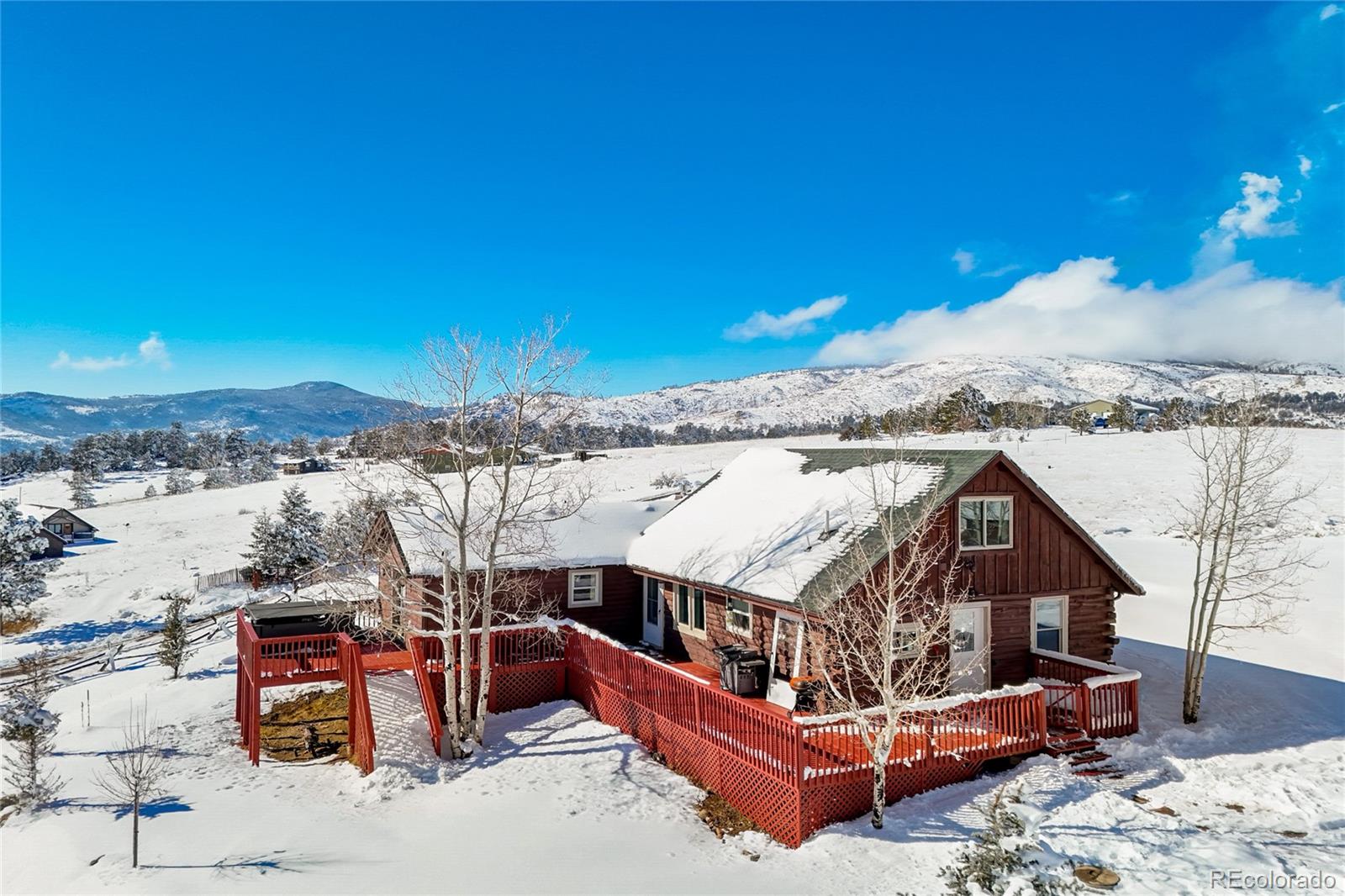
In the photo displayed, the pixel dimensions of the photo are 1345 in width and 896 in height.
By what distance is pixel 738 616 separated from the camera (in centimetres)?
1625

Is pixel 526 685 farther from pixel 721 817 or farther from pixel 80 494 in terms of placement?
pixel 80 494

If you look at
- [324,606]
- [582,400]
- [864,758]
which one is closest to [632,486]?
[324,606]

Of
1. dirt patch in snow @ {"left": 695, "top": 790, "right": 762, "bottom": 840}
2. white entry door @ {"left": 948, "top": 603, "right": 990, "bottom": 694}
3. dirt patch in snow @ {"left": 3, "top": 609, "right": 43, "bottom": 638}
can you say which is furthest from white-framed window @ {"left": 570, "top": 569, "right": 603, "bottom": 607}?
dirt patch in snow @ {"left": 3, "top": 609, "right": 43, "bottom": 638}

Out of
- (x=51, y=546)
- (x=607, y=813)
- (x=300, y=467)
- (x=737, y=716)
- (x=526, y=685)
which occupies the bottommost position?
(x=607, y=813)

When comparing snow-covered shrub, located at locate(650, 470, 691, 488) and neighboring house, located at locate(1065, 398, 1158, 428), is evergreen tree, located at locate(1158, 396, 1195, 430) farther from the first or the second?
snow-covered shrub, located at locate(650, 470, 691, 488)

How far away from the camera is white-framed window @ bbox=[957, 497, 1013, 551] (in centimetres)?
1498

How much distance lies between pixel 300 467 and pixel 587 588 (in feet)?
277

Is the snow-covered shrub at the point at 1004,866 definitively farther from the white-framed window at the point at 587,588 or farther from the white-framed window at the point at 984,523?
the white-framed window at the point at 587,588

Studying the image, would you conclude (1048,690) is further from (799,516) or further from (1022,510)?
(799,516)

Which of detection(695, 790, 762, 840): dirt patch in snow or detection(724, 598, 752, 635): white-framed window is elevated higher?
detection(724, 598, 752, 635): white-framed window

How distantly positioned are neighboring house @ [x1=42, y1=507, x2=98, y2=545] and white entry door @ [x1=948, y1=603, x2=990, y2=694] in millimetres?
64284

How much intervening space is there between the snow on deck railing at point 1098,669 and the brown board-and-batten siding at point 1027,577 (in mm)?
462

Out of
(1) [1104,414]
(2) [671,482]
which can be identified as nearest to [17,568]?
(2) [671,482]

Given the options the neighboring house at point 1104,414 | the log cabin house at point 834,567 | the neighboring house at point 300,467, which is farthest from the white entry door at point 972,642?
the neighboring house at point 300,467
